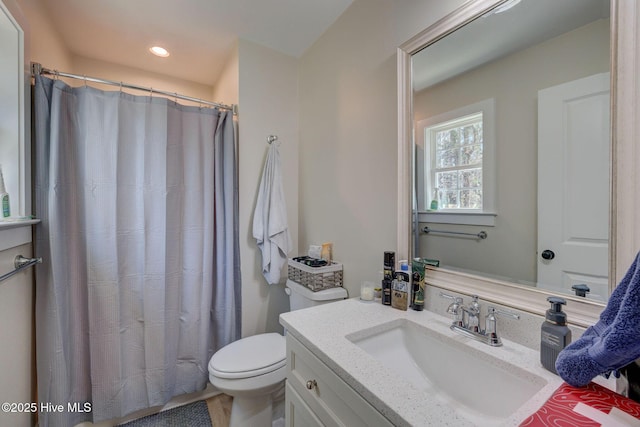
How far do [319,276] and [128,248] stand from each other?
1.14m

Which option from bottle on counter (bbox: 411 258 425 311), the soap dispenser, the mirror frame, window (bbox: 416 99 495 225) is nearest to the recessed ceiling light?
window (bbox: 416 99 495 225)

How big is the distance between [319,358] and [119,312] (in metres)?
1.37

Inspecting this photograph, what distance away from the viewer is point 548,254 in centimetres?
78

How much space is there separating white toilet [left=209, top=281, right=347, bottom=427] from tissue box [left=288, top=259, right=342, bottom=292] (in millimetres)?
34

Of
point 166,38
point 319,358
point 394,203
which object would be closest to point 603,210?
point 394,203

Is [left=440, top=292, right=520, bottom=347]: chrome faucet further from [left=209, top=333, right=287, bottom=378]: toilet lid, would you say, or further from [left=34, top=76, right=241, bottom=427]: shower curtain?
[left=34, top=76, right=241, bottom=427]: shower curtain

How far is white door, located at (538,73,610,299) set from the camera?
2.21 ft

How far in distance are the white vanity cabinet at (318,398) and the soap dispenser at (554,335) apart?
454mm

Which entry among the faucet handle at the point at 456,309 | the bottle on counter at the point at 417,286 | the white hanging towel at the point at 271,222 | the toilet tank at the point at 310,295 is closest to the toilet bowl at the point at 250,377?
the toilet tank at the point at 310,295

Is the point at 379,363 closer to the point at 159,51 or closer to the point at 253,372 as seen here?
the point at 253,372

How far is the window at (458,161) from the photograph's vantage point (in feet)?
3.04

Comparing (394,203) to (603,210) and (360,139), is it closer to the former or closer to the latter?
(360,139)

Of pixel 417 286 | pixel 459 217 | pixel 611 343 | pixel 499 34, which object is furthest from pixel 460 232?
pixel 499 34

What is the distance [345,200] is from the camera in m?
1.55
